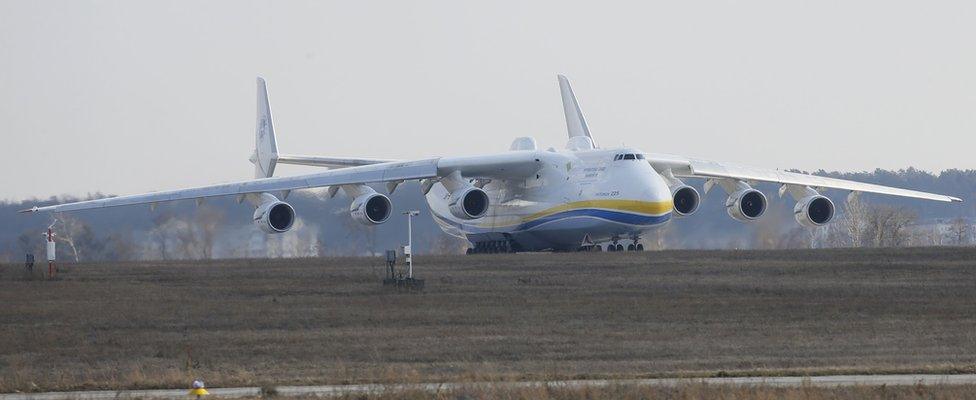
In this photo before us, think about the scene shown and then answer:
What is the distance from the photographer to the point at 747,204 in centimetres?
4400

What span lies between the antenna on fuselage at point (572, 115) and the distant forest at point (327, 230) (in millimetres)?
3902

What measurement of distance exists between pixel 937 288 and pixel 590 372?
1230 centimetres

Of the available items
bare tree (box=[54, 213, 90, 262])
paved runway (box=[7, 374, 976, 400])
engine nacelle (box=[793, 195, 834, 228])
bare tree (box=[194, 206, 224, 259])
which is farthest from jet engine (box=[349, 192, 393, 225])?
paved runway (box=[7, 374, 976, 400])

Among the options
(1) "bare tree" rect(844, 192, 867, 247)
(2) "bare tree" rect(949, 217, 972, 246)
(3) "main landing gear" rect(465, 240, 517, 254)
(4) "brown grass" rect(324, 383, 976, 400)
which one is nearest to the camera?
(4) "brown grass" rect(324, 383, 976, 400)

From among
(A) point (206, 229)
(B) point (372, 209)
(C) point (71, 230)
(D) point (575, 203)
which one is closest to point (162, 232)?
(A) point (206, 229)

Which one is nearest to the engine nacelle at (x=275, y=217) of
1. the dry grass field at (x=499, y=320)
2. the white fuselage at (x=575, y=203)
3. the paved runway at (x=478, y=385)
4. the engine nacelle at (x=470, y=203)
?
the engine nacelle at (x=470, y=203)

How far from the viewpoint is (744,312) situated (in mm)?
25703

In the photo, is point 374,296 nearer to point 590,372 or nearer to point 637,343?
point 637,343

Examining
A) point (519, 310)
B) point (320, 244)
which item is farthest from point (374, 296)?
point (320, 244)

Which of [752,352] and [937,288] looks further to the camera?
[937,288]

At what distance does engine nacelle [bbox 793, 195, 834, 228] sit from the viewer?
43.5 m

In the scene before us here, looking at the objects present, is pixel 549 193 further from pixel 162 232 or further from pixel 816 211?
pixel 162 232

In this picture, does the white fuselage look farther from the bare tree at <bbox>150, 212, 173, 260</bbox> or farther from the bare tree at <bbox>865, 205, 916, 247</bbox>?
the bare tree at <bbox>865, 205, 916, 247</bbox>

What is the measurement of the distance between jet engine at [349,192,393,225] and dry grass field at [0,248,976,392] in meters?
5.58
